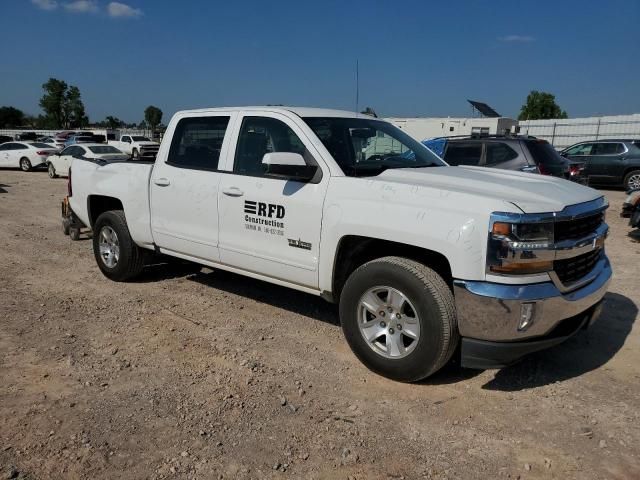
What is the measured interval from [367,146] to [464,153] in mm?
6211

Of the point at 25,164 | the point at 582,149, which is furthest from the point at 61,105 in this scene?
the point at 582,149

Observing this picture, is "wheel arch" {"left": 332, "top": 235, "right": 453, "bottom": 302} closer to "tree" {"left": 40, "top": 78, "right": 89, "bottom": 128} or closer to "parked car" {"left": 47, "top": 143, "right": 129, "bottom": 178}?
"parked car" {"left": 47, "top": 143, "right": 129, "bottom": 178}

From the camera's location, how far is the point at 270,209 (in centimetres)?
440

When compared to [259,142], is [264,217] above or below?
below

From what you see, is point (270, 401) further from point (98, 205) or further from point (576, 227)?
point (98, 205)

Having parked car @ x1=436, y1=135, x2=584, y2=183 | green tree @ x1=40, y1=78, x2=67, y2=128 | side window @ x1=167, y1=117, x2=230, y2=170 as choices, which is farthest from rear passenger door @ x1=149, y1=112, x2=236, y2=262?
green tree @ x1=40, y1=78, x2=67, y2=128

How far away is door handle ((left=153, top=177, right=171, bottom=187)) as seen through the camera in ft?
17.4

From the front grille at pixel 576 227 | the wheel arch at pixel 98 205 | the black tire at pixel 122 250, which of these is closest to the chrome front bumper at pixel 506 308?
the front grille at pixel 576 227

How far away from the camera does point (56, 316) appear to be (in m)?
5.11

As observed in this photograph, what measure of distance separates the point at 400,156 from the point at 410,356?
1.82m

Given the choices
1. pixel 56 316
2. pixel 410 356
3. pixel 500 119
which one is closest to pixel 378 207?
pixel 410 356

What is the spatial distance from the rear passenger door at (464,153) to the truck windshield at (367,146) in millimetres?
5344

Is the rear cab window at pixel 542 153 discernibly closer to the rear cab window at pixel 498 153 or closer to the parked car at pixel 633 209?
the rear cab window at pixel 498 153

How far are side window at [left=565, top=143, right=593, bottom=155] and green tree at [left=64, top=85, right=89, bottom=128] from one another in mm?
79703
